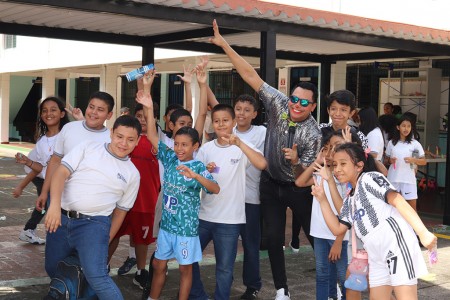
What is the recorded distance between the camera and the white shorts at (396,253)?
4051 millimetres

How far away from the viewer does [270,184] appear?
5422 millimetres

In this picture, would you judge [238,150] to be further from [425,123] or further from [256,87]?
[425,123]

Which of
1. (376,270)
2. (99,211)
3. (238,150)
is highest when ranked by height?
(238,150)

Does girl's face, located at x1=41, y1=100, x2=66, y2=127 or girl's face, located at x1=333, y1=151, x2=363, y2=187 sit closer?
girl's face, located at x1=333, y1=151, x2=363, y2=187

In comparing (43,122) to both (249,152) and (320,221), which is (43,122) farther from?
(320,221)

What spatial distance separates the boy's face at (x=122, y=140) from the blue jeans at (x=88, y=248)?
49 cm

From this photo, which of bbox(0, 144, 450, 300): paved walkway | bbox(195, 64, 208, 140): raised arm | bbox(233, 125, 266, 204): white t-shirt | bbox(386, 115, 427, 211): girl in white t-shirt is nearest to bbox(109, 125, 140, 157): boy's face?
bbox(195, 64, 208, 140): raised arm

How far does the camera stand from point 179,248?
4930 millimetres

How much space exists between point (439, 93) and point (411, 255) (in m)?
9.70

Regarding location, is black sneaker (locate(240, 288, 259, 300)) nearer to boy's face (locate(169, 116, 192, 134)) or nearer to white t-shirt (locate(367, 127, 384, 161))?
boy's face (locate(169, 116, 192, 134))

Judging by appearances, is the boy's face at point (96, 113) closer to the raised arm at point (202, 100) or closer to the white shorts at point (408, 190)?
the raised arm at point (202, 100)

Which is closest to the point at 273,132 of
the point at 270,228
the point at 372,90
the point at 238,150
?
the point at 238,150

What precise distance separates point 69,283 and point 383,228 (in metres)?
2.15

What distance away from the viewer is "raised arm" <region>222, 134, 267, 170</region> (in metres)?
4.84
